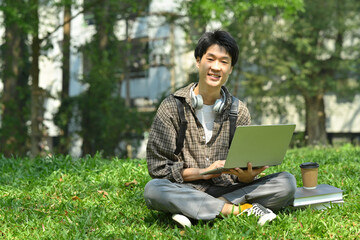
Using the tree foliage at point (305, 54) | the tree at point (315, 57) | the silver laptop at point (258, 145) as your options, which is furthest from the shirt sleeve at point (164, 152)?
the tree at point (315, 57)

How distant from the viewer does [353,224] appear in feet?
13.4

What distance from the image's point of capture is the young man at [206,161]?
13.3 ft

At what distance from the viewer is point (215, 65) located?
4.25 meters

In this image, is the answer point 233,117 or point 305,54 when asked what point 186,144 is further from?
point 305,54

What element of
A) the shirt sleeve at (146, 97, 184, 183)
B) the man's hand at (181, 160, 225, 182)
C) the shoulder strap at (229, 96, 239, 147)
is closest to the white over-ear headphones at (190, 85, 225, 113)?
the shoulder strap at (229, 96, 239, 147)

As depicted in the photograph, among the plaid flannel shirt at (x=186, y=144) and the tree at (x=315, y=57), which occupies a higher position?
the tree at (x=315, y=57)

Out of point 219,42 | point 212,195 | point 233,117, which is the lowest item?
point 212,195

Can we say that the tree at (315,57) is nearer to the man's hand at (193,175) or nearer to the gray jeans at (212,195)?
the gray jeans at (212,195)

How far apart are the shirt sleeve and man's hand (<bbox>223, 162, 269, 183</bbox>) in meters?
0.45

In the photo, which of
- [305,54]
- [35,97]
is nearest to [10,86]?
[35,97]

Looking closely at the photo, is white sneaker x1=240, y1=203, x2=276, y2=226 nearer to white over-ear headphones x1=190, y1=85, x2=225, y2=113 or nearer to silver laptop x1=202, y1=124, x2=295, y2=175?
silver laptop x1=202, y1=124, x2=295, y2=175

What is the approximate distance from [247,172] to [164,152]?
26.6 inches

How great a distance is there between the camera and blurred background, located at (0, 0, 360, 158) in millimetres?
14016

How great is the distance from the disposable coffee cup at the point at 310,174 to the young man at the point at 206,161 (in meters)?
0.28
